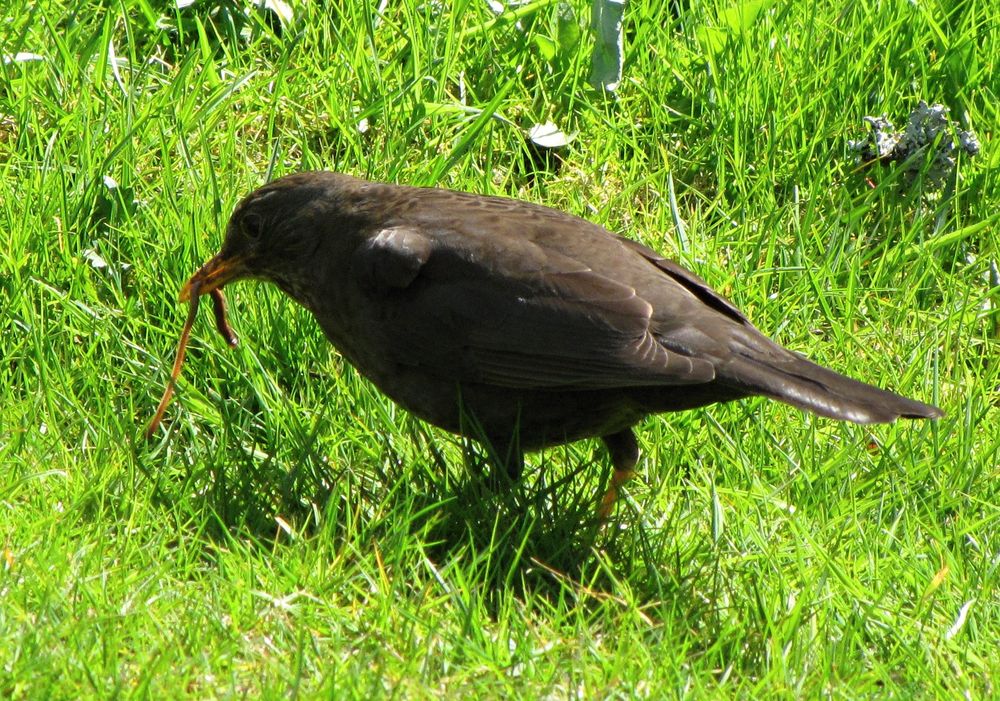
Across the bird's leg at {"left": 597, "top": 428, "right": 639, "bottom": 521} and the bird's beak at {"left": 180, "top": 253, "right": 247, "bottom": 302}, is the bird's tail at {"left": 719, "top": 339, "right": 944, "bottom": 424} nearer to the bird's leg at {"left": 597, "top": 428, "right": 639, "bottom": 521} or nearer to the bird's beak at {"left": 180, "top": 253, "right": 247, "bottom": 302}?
the bird's leg at {"left": 597, "top": 428, "right": 639, "bottom": 521}

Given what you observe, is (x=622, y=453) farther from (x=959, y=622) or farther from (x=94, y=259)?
(x=94, y=259)

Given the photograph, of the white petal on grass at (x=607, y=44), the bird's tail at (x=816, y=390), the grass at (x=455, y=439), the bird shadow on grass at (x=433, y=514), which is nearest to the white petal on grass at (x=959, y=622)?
the grass at (x=455, y=439)

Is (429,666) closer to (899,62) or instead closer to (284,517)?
(284,517)

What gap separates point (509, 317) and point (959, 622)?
5.22ft

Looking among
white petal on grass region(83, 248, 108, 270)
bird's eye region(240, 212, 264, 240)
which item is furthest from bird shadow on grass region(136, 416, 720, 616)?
white petal on grass region(83, 248, 108, 270)

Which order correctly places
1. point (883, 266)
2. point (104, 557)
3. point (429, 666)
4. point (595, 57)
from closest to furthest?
1. point (429, 666)
2. point (104, 557)
3. point (883, 266)
4. point (595, 57)

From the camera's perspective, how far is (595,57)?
20.9 feet

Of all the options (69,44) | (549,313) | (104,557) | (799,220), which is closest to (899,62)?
(799,220)

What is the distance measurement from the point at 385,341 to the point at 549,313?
0.55m

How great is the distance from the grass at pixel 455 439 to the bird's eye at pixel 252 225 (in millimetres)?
302

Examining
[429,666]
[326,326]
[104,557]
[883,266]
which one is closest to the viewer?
[429,666]

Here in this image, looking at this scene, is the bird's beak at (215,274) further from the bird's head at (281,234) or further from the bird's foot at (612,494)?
the bird's foot at (612,494)

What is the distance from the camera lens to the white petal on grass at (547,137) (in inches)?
249

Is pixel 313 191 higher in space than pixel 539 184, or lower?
higher
